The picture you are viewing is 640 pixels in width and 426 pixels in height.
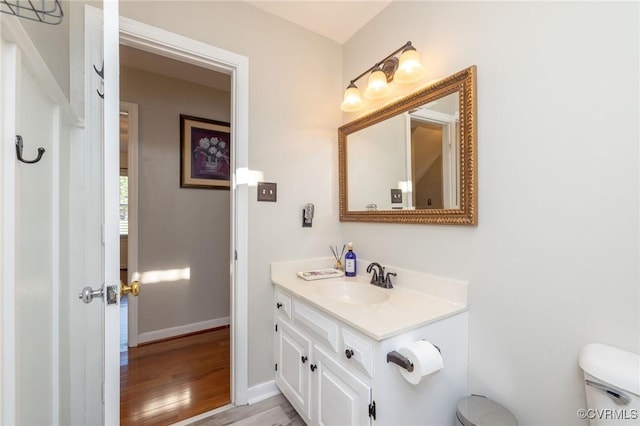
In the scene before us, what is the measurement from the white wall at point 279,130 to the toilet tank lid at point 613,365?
144 cm

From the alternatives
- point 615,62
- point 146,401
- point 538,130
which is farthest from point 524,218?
point 146,401

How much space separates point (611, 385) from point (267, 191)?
168cm

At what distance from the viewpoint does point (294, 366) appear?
60.5 inches

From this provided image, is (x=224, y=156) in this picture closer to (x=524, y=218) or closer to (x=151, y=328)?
(x=151, y=328)

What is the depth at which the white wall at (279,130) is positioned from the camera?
5.48 feet

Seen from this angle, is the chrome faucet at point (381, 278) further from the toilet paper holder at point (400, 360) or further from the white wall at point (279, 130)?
the toilet paper holder at point (400, 360)

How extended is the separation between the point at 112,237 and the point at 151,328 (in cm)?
213

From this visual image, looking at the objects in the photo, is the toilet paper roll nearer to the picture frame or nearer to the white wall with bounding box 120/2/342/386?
the white wall with bounding box 120/2/342/386

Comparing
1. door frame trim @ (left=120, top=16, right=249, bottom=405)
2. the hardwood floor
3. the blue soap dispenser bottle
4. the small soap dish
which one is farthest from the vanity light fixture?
the hardwood floor

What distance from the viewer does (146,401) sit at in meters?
1.71

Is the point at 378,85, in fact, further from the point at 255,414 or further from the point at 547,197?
the point at 255,414

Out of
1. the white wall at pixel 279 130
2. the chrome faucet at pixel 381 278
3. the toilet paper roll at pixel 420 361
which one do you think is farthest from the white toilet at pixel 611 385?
the white wall at pixel 279 130

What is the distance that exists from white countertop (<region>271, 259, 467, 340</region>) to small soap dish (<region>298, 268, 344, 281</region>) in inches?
1.3

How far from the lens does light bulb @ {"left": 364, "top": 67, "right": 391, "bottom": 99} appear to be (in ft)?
5.33
